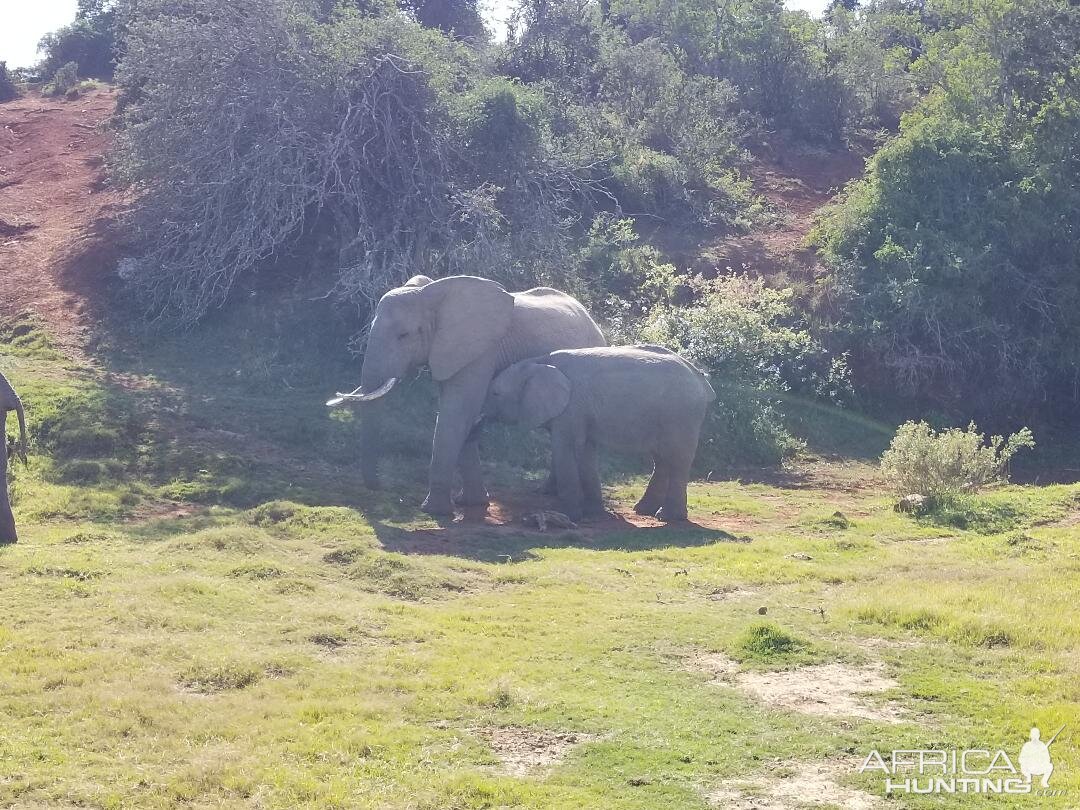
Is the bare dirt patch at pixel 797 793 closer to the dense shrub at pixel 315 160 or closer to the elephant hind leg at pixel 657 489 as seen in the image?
the elephant hind leg at pixel 657 489

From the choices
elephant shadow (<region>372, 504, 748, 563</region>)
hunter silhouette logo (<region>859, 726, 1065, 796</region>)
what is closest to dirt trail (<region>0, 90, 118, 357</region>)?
elephant shadow (<region>372, 504, 748, 563</region>)

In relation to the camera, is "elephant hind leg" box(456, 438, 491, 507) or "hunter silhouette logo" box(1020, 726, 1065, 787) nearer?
"hunter silhouette logo" box(1020, 726, 1065, 787)

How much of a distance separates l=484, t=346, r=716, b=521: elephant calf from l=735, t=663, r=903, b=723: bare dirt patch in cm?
546

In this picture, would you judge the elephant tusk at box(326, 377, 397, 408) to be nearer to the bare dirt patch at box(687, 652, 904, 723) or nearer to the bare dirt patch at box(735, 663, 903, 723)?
the bare dirt patch at box(687, 652, 904, 723)

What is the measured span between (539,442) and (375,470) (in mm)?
3029

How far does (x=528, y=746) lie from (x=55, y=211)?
19.1 metres

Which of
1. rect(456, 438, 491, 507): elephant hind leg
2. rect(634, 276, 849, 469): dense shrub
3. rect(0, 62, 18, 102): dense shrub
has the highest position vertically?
rect(0, 62, 18, 102): dense shrub

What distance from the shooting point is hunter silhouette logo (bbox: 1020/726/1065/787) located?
22.5 feet

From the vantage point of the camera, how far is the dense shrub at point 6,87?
3225 cm

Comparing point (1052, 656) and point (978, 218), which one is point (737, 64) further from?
point (1052, 656)

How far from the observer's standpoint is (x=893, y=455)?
15.3 metres

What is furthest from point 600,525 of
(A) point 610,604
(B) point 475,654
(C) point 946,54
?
(C) point 946,54

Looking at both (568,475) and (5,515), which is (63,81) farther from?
(5,515)

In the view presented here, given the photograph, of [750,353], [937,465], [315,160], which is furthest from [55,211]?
[937,465]
